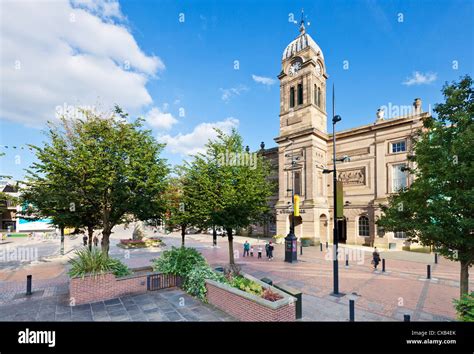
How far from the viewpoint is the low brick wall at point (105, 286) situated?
339 inches

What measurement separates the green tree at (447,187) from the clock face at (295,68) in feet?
86.5

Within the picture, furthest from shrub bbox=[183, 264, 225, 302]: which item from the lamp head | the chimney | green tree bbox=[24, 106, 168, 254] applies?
the chimney

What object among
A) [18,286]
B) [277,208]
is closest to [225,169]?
[18,286]

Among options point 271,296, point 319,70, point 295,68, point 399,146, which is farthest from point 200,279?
point 319,70

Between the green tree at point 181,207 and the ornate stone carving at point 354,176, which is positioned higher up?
the ornate stone carving at point 354,176

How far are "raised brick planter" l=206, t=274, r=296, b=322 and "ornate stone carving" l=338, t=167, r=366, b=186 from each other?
Result: 82.9ft

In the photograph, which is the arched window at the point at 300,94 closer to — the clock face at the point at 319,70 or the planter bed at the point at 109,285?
the clock face at the point at 319,70

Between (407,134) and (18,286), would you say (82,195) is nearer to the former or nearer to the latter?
(18,286)

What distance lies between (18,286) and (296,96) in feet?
106

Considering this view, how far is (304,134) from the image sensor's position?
3048cm

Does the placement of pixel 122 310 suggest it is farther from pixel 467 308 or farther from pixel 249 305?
pixel 467 308

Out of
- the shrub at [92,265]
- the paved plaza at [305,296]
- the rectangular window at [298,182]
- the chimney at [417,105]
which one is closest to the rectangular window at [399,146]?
the chimney at [417,105]

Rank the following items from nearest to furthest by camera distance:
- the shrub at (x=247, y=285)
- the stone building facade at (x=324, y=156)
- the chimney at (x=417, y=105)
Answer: the shrub at (x=247, y=285)
the stone building facade at (x=324, y=156)
the chimney at (x=417, y=105)

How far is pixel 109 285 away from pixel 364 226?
27.6 meters
